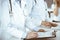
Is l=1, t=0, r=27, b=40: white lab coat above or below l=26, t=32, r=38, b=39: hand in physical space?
above

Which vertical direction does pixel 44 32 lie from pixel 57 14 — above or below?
A: below

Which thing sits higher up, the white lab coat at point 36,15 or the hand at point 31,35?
the white lab coat at point 36,15

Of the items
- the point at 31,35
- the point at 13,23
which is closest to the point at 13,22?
the point at 13,23

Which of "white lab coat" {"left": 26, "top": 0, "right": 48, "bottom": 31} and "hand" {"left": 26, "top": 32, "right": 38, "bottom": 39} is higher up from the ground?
"white lab coat" {"left": 26, "top": 0, "right": 48, "bottom": 31}


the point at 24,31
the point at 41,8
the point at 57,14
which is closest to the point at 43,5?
the point at 41,8

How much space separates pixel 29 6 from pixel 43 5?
0.39 feet

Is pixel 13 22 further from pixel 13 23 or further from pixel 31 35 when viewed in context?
pixel 31 35

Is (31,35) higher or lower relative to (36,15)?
lower

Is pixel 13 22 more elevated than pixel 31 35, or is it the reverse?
pixel 13 22

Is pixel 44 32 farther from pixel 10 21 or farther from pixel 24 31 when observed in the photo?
pixel 10 21

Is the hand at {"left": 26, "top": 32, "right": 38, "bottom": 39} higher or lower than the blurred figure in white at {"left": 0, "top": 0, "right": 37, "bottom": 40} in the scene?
lower

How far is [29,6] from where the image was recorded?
34.4 inches

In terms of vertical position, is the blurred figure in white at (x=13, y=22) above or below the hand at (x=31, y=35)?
above

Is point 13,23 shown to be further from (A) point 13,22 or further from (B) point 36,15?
(B) point 36,15
